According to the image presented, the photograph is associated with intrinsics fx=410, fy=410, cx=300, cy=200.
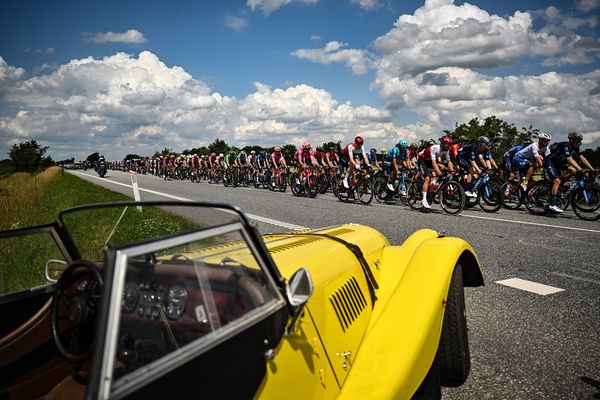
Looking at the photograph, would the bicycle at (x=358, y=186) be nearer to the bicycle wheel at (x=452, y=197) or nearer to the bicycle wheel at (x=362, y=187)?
the bicycle wheel at (x=362, y=187)

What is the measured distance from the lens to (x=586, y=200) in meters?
9.21

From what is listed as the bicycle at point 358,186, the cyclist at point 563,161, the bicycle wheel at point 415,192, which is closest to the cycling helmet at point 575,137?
the cyclist at point 563,161

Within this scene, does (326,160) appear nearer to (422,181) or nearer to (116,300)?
(422,181)

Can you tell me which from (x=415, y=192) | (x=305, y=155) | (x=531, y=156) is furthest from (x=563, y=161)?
(x=305, y=155)

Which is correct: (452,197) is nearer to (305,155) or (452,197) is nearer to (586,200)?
(586,200)

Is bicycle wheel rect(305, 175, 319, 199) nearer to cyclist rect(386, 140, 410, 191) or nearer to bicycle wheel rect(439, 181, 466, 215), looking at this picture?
cyclist rect(386, 140, 410, 191)

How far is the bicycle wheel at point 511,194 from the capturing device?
35.8 feet

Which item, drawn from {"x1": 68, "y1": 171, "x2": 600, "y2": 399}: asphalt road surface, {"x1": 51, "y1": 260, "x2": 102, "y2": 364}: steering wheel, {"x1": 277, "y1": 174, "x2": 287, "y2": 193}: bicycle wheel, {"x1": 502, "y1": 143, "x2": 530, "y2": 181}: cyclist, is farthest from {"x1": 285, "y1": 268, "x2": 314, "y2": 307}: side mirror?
{"x1": 277, "y1": 174, "x2": 287, "y2": 193}: bicycle wheel

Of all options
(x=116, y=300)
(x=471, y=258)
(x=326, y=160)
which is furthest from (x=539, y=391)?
(x=326, y=160)

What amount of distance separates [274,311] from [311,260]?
76 cm

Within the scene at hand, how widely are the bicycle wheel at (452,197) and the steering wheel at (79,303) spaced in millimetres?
9292

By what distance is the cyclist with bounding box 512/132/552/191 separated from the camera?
10547 millimetres

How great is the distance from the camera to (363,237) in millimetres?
3221

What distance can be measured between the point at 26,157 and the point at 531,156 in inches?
2738
